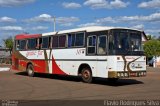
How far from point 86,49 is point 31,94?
629 centimetres

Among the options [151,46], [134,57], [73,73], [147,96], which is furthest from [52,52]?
[151,46]

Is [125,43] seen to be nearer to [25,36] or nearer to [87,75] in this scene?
[87,75]

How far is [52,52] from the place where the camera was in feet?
78.8

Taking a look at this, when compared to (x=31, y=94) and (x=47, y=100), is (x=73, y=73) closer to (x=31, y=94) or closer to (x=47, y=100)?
(x=31, y=94)

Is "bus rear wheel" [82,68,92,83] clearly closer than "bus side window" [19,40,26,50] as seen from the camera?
Yes

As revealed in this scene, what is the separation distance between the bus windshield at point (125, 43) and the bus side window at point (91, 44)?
1.47 meters

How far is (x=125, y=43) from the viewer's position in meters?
19.2

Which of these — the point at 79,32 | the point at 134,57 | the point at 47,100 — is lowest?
the point at 47,100

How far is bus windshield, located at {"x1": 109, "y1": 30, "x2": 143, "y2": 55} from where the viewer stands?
18719 millimetres

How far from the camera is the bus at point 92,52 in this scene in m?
18.8

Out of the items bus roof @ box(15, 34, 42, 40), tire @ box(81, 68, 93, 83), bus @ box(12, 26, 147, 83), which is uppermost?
bus roof @ box(15, 34, 42, 40)

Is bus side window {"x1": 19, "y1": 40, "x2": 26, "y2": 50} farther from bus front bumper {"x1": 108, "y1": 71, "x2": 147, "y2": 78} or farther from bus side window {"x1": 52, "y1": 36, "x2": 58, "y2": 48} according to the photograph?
bus front bumper {"x1": 108, "y1": 71, "x2": 147, "y2": 78}

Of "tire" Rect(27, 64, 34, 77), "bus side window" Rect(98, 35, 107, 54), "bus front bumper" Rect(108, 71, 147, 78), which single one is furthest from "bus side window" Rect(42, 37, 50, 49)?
"bus front bumper" Rect(108, 71, 147, 78)

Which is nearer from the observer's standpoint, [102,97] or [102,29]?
[102,97]
